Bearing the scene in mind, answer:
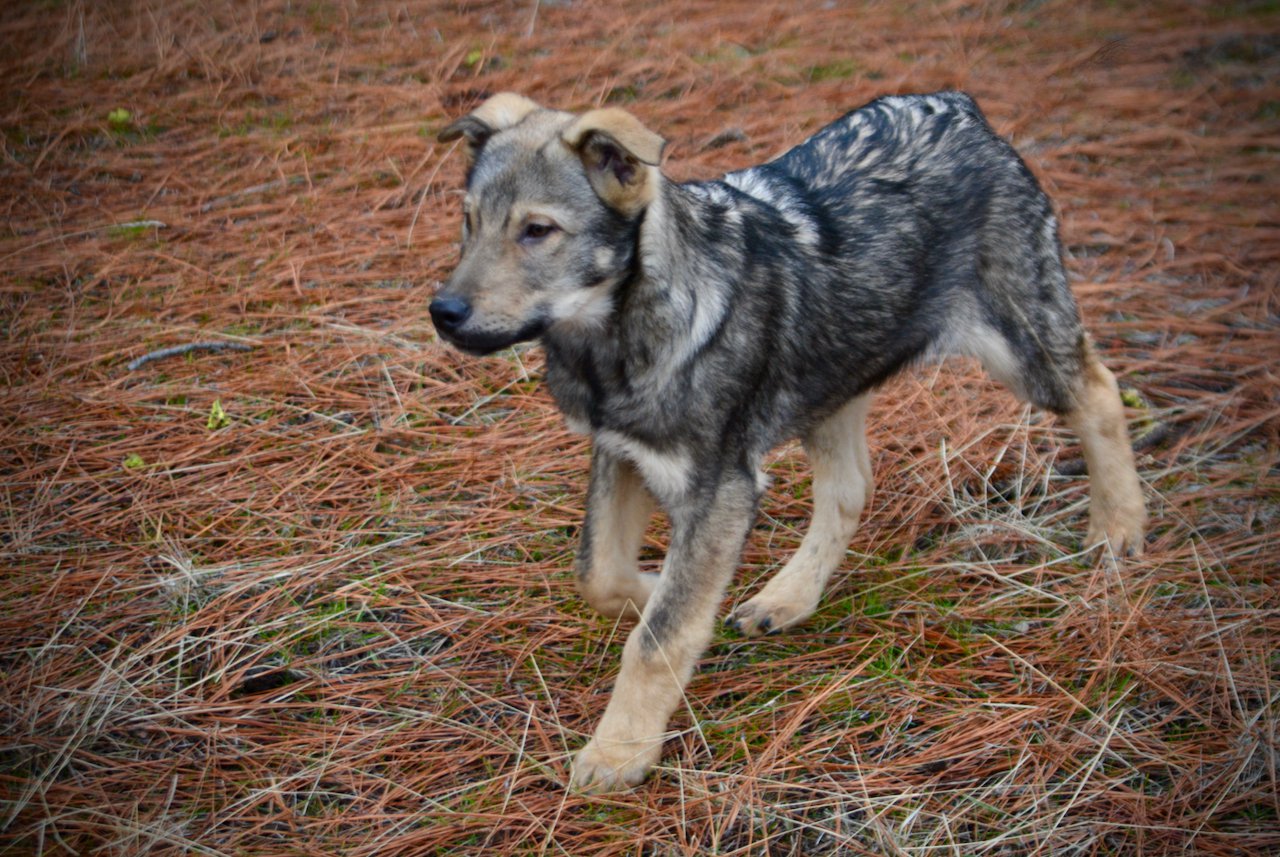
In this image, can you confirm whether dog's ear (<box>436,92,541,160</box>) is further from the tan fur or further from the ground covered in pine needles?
the tan fur

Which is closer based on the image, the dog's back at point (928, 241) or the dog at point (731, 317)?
the dog at point (731, 317)

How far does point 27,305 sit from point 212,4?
407 cm

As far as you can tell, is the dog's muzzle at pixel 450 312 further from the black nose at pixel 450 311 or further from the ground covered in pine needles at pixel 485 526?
the ground covered in pine needles at pixel 485 526

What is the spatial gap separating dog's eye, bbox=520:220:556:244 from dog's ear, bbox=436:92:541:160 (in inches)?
19.4

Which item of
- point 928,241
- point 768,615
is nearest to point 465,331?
point 768,615

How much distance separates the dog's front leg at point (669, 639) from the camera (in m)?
3.35

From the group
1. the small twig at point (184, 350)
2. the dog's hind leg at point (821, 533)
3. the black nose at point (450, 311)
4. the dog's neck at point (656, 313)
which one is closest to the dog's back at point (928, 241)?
the dog's hind leg at point (821, 533)

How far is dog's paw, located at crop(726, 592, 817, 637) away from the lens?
4004mm

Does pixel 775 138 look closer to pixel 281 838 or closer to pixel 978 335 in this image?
pixel 978 335

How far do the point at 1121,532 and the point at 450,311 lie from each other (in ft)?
9.12

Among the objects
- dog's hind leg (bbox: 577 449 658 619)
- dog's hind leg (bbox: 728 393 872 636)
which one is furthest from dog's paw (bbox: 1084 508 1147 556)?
dog's hind leg (bbox: 577 449 658 619)

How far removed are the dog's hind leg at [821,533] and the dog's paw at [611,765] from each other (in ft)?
2.62

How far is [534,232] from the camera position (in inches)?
127

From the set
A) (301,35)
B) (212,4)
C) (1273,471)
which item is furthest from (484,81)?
(1273,471)
